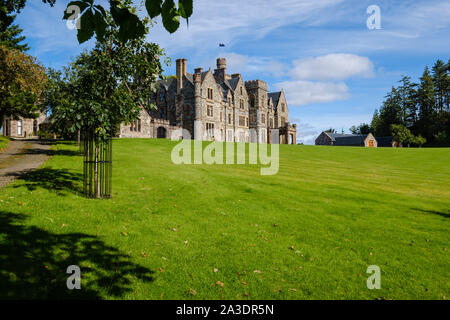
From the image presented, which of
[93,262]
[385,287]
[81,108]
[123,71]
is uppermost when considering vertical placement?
[123,71]

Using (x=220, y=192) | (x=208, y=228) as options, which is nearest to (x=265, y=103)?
(x=220, y=192)

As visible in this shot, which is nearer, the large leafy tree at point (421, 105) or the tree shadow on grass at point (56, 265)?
the tree shadow on grass at point (56, 265)

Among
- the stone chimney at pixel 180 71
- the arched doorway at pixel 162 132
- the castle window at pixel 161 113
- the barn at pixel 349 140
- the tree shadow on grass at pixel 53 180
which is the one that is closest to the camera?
the tree shadow on grass at pixel 53 180

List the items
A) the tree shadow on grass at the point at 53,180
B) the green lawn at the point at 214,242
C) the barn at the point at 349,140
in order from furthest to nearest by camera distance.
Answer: the barn at the point at 349,140, the tree shadow on grass at the point at 53,180, the green lawn at the point at 214,242

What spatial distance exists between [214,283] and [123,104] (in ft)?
23.9

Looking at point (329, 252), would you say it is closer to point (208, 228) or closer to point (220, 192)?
point (208, 228)

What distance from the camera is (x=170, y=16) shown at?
296 cm

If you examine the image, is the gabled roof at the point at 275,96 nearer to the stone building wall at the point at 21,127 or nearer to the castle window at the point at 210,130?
the castle window at the point at 210,130

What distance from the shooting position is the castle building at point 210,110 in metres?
47.9

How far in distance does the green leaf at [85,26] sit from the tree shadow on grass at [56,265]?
14.1 ft

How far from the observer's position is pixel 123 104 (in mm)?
10062

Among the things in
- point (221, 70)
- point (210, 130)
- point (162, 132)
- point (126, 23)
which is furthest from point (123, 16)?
point (221, 70)

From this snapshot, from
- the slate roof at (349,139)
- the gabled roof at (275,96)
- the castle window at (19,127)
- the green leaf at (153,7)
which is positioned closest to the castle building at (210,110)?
the gabled roof at (275,96)

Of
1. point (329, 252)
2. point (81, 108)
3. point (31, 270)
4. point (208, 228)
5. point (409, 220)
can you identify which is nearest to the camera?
point (31, 270)
